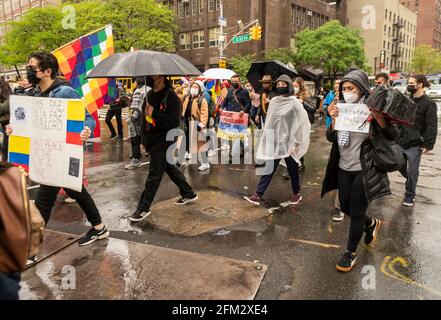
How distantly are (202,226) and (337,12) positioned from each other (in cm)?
6100

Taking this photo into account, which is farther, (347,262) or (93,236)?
(93,236)

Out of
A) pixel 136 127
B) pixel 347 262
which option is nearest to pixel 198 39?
pixel 136 127

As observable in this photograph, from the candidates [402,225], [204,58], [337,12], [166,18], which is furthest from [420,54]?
[402,225]

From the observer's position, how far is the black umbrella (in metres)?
7.33

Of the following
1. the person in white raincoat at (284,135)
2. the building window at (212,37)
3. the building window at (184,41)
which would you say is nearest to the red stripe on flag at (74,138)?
the person in white raincoat at (284,135)

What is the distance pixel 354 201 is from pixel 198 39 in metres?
44.5

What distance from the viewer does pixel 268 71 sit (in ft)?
25.7

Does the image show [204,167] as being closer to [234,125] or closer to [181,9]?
[234,125]

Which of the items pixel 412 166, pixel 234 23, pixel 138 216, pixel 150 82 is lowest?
pixel 138 216

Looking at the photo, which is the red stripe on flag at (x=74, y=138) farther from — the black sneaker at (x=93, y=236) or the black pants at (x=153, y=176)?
the black pants at (x=153, y=176)

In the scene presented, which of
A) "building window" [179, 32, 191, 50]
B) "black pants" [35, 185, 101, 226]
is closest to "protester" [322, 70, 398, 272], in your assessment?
"black pants" [35, 185, 101, 226]

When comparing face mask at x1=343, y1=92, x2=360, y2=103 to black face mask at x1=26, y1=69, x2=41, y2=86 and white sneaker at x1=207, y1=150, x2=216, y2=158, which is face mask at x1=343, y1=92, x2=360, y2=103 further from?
white sneaker at x1=207, y1=150, x2=216, y2=158

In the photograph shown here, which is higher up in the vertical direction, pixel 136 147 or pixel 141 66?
pixel 141 66

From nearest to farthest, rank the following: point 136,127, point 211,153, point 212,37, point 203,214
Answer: point 203,214 < point 136,127 < point 211,153 < point 212,37
